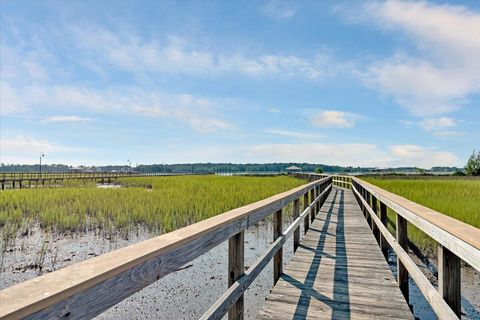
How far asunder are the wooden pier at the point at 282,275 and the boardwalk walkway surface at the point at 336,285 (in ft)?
0.03

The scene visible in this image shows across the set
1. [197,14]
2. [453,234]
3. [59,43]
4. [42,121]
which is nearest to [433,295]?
[453,234]

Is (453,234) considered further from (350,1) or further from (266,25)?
(266,25)

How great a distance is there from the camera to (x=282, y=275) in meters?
4.05

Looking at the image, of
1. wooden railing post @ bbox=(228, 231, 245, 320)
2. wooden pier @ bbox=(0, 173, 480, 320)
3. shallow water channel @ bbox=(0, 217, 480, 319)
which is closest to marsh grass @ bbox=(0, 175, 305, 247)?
shallow water channel @ bbox=(0, 217, 480, 319)

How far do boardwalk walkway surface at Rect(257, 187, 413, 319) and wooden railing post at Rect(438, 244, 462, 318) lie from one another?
1.12m

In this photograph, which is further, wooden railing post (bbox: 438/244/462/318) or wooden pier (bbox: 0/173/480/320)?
wooden railing post (bbox: 438/244/462/318)

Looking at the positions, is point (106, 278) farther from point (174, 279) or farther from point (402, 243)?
point (174, 279)

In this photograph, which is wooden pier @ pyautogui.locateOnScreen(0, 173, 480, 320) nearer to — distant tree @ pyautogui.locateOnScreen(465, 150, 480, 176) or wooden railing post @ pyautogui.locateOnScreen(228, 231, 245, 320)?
wooden railing post @ pyautogui.locateOnScreen(228, 231, 245, 320)

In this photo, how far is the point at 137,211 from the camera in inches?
432

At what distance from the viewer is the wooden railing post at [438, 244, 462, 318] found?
1930 millimetres

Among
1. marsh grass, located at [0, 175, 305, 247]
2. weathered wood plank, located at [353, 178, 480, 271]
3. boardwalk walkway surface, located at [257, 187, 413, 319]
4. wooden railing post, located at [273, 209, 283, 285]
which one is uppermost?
weathered wood plank, located at [353, 178, 480, 271]

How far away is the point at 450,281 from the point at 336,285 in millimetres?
1928

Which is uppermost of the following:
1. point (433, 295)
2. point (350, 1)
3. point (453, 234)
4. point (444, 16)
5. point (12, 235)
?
point (350, 1)

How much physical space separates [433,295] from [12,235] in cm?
958
